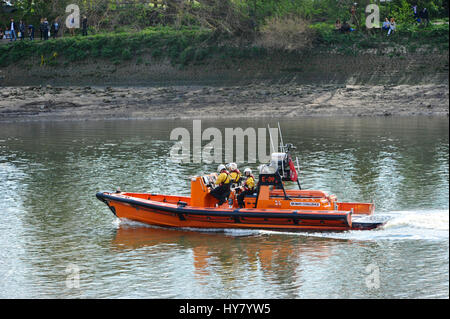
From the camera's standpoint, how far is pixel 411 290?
428 inches

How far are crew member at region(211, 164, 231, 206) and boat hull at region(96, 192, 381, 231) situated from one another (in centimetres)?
35

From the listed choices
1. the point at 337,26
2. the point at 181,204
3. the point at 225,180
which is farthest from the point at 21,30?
the point at 225,180

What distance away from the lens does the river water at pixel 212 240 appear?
11469 millimetres

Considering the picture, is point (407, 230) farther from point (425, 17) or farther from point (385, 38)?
point (425, 17)

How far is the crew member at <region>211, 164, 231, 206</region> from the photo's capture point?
14.5 m

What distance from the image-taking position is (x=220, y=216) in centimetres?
1434

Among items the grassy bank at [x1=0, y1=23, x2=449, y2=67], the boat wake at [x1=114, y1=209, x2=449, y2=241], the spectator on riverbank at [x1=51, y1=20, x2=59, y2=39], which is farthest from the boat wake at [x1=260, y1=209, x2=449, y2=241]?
the spectator on riverbank at [x1=51, y1=20, x2=59, y2=39]

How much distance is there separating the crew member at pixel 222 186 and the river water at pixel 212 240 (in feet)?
2.50

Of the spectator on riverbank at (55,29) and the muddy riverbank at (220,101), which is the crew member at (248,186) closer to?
the muddy riverbank at (220,101)

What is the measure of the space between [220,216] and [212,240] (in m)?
0.53

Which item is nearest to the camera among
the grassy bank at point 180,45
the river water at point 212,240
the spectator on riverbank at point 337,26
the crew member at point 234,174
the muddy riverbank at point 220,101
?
the river water at point 212,240

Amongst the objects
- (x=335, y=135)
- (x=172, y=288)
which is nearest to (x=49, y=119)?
(x=335, y=135)

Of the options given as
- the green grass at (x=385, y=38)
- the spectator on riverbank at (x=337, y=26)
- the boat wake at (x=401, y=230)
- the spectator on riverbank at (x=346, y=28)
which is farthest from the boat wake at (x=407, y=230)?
the spectator on riverbank at (x=337, y=26)

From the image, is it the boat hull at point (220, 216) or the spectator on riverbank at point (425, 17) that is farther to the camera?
the spectator on riverbank at point (425, 17)
